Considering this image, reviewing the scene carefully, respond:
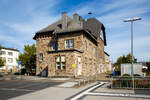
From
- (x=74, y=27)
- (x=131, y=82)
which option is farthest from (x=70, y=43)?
(x=131, y=82)

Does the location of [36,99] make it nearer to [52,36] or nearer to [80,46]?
[80,46]

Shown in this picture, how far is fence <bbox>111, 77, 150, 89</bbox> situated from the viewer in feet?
36.5

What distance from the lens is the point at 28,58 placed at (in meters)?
35.7

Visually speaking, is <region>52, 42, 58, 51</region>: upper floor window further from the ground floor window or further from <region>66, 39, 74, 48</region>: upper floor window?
the ground floor window

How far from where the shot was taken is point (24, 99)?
8.20m

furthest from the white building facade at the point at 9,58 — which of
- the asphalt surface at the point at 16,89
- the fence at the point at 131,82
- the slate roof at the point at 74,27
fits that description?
the fence at the point at 131,82

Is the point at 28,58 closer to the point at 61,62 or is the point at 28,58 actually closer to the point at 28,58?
the point at 28,58

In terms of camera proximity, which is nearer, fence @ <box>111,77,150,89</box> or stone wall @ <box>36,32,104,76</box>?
fence @ <box>111,77,150,89</box>

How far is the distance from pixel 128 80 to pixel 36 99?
311 inches

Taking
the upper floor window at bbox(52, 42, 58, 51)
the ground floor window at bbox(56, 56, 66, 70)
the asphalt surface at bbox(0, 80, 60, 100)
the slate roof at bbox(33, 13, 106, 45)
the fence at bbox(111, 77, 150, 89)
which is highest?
the slate roof at bbox(33, 13, 106, 45)

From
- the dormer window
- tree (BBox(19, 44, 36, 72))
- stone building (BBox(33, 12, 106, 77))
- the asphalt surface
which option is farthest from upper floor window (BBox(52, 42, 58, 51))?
the asphalt surface

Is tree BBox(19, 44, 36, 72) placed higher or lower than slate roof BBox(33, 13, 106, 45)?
lower

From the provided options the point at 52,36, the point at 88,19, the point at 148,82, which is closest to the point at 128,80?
the point at 148,82

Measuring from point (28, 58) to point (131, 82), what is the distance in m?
30.0
